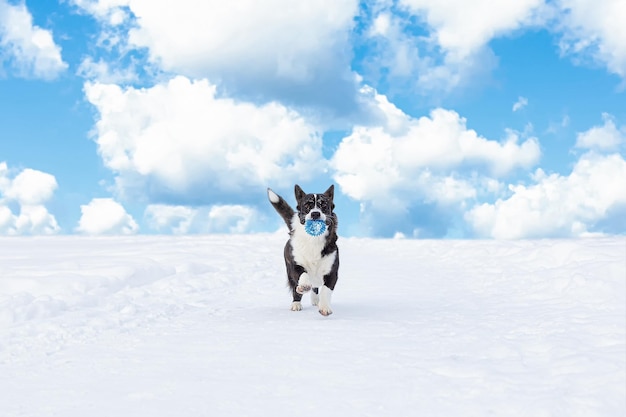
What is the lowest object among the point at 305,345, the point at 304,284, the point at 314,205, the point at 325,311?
the point at 305,345

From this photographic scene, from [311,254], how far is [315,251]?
69 mm

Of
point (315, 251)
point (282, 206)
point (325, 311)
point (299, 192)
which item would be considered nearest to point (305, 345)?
point (325, 311)

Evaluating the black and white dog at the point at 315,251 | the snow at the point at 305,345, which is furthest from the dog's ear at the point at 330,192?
the snow at the point at 305,345

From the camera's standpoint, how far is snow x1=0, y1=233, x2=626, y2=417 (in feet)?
13.1

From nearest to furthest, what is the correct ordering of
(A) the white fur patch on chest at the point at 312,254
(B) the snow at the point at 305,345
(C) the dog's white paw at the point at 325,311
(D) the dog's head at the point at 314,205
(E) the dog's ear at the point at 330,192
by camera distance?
(B) the snow at the point at 305,345, (D) the dog's head at the point at 314,205, (C) the dog's white paw at the point at 325,311, (A) the white fur patch on chest at the point at 312,254, (E) the dog's ear at the point at 330,192

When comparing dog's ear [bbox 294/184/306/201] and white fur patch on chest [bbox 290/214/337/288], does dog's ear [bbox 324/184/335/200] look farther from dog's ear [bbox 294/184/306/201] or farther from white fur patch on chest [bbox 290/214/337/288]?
white fur patch on chest [bbox 290/214/337/288]

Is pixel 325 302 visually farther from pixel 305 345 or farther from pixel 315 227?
pixel 305 345

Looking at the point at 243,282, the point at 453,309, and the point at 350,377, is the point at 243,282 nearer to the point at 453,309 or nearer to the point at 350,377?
the point at 453,309

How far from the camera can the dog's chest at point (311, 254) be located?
289 inches

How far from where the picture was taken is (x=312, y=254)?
735 cm

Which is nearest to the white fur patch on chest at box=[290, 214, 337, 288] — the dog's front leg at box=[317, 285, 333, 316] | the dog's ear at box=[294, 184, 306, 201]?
the dog's front leg at box=[317, 285, 333, 316]

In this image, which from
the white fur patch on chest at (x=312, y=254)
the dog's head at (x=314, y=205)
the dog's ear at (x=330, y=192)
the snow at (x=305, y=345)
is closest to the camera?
the snow at (x=305, y=345)

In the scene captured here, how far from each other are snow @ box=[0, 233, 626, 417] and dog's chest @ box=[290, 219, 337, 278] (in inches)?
24.5

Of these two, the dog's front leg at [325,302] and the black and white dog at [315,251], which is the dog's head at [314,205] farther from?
the dog's front leg at [325,302]
